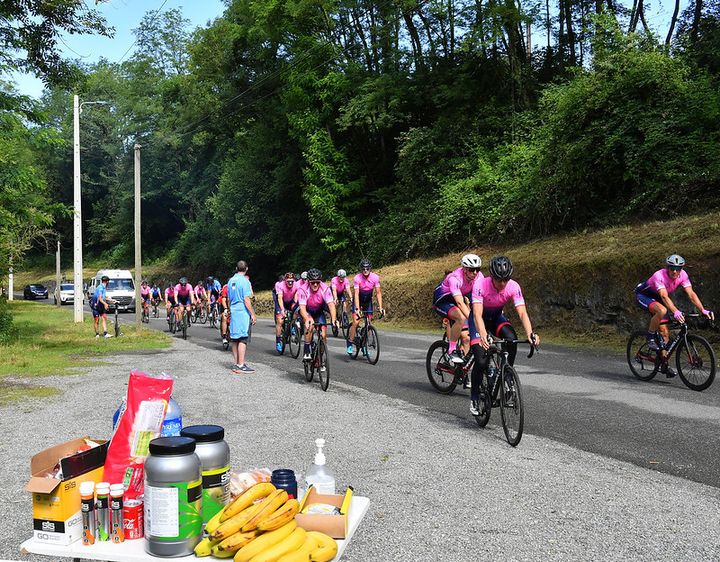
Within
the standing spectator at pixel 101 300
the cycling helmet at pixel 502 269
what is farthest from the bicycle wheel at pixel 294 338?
the cycling helmet at pixel 502 269

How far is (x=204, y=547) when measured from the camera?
295 centimetres

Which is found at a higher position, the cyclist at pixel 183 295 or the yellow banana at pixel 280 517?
the cyclist at pixel 183 295

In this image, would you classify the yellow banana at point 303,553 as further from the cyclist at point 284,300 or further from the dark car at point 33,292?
the dark car at point 33,292

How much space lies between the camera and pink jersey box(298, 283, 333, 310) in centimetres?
1223

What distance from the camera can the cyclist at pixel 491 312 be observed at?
24.9 feet

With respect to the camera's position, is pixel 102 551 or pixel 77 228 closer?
pixel 102 551

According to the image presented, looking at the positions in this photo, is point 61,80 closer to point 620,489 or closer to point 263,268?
point 620,489

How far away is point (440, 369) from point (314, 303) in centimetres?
296

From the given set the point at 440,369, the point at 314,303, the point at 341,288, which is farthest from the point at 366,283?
the point at 440,369

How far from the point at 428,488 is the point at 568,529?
4.30 ft

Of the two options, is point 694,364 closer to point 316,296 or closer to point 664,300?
point 664,300

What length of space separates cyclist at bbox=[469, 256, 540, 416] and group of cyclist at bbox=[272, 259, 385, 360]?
13.3 feet

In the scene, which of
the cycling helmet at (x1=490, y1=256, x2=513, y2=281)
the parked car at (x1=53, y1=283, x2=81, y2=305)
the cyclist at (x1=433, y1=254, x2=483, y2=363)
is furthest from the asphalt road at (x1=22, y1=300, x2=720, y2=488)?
the parked car at (x1=53, y1=283, x2=81, y2=305)

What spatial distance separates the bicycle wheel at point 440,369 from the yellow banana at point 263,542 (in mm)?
7370
